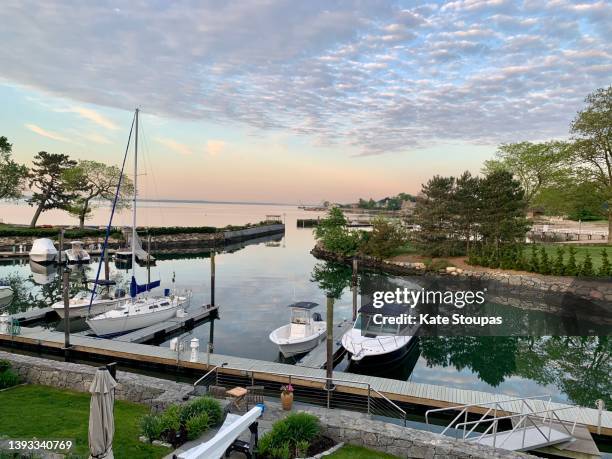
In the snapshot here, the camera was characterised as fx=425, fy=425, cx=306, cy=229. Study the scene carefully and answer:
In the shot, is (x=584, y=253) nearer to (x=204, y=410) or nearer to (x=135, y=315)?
(x=135, y=315)

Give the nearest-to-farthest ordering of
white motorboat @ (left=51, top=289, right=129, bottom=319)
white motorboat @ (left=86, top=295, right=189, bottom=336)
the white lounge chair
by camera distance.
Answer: the white lounge chair → white motorboat @ (left=86, top=295, right=189, bottom=336) → white motorboat @ (left=51, top=289, right=129, bottom=319)

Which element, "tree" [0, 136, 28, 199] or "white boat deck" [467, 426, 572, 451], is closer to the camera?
"white boat deck" [467, 426, 572, 451]

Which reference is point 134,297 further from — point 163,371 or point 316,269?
point 316,269

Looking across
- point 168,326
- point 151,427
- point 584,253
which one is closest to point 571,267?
point 584,253

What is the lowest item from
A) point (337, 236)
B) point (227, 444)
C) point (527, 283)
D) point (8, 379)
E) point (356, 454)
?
point (527, 283)

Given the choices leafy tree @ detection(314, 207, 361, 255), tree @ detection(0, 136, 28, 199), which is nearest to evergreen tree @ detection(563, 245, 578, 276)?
leafy tree @ detection(314, 207, 361, 255)

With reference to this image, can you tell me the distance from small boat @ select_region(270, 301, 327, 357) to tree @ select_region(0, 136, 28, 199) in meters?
63.7

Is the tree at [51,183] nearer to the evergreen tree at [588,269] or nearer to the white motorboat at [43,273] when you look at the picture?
the white motorboat at [43,273]

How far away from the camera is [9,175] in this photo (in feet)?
213

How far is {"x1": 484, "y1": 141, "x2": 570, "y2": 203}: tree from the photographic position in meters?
62.8

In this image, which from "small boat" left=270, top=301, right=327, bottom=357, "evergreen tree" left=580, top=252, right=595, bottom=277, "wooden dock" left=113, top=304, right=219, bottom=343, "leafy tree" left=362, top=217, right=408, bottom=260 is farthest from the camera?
"leafy tree" left=362, top=217, right=408, bottom=260

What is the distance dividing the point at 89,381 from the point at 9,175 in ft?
222

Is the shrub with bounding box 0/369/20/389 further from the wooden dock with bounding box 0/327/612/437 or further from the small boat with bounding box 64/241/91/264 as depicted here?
the small boat with bounding box 64/241/91/264

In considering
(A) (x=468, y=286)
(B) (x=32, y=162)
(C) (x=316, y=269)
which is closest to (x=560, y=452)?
(A) (x=468, y=286)
